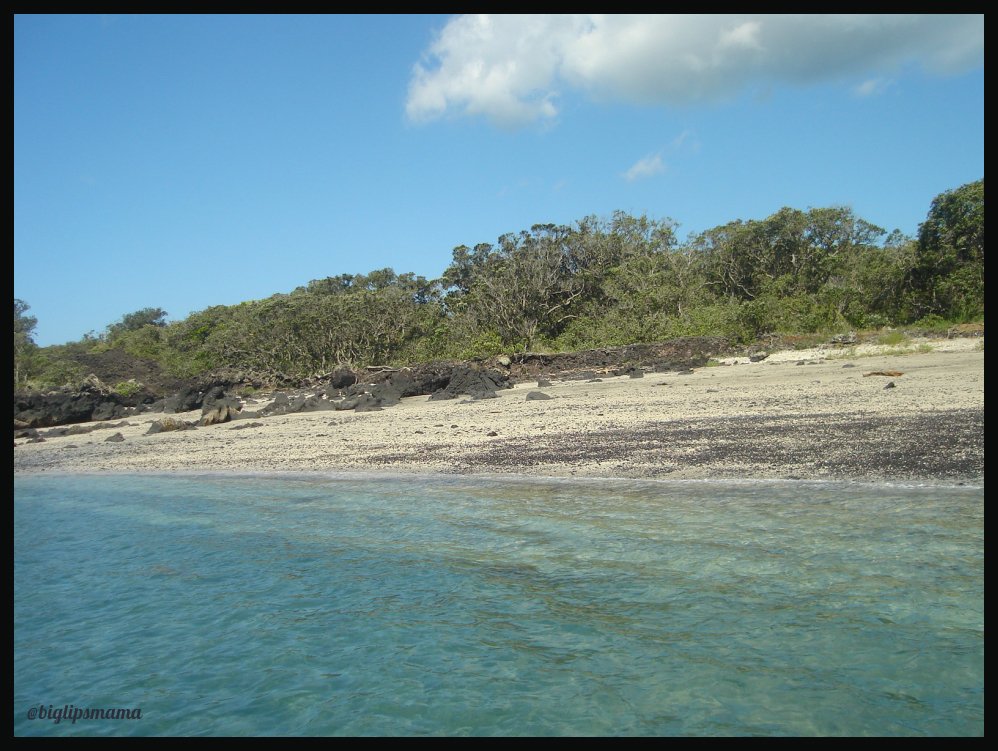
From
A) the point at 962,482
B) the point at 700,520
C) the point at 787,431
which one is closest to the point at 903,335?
the point at 787,431

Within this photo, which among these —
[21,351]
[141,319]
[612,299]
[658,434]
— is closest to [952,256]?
[612,299]

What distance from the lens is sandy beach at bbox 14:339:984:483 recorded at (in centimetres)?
773

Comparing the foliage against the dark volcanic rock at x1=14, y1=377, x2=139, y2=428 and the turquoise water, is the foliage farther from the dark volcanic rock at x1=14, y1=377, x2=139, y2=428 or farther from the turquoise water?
the turquoise water

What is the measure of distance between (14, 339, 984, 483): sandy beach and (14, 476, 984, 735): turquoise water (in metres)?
1.11

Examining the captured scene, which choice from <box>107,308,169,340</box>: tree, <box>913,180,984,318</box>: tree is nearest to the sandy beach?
<box>913,180,984,318</box>: tree

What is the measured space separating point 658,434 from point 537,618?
6204 millimetres

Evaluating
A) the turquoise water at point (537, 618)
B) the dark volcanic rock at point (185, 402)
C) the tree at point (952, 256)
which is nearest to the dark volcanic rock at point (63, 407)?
the dark volcanic rock at point (185, 402)

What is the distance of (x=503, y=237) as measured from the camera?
1521 inches

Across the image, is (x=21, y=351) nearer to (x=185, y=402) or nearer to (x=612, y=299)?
(x=185, y=402)

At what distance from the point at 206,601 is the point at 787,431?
717 centimetres

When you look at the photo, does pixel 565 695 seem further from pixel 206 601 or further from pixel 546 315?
pixel 546 315

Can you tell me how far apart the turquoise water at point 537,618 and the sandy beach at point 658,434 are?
111 cm

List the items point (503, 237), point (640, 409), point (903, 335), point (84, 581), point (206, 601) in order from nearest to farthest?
point (206, 601) < point (84, 581) < point (640, 409) < point (903, 335) < point (503, 237)

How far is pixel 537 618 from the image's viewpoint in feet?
13.8
